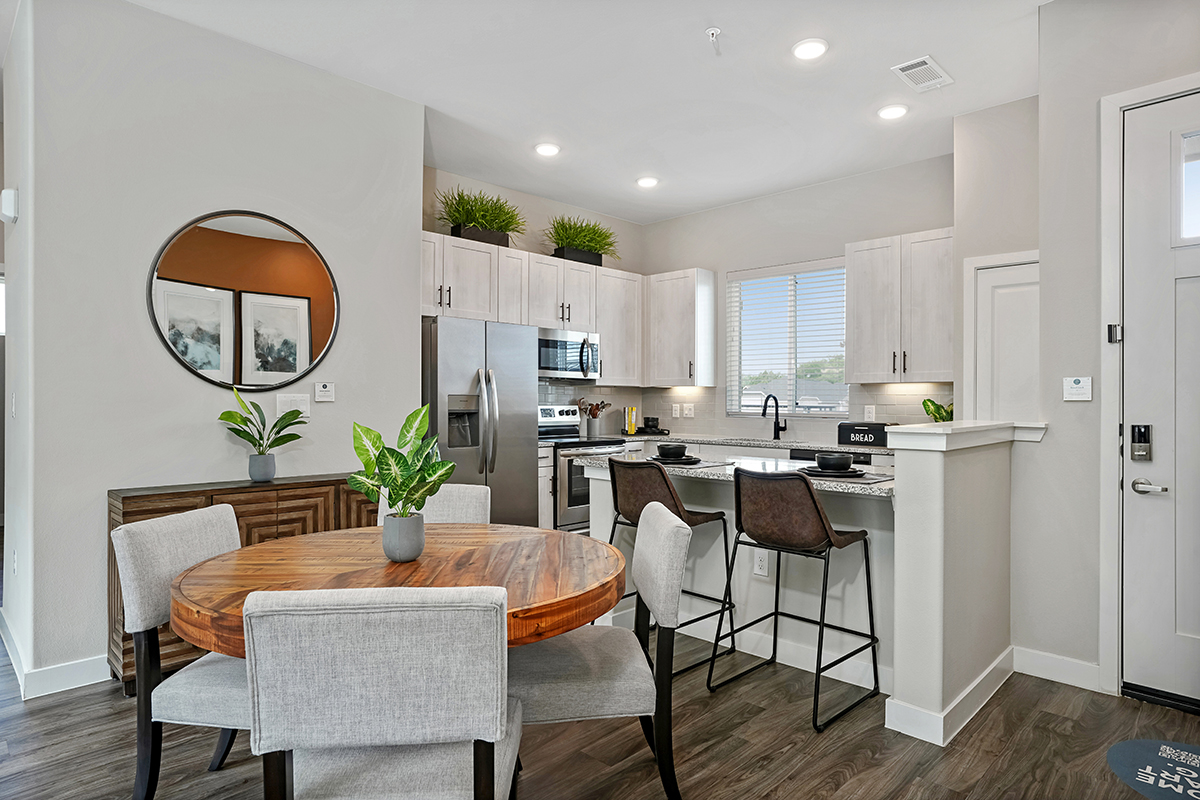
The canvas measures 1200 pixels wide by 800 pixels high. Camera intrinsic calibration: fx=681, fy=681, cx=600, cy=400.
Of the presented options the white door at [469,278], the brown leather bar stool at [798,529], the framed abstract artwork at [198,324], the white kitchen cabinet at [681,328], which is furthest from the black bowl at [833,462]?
the white kitchen cabinet at [681,328]

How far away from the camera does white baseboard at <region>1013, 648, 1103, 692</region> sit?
283 cm

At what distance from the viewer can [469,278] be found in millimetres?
4844

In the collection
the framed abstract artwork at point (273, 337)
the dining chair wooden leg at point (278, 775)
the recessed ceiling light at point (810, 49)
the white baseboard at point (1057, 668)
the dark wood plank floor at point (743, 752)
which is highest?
the recessed ceiling light at point (810, 49)

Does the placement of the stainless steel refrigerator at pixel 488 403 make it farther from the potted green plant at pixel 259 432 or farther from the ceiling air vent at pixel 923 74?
the ceiling air vent at pixel 923 74

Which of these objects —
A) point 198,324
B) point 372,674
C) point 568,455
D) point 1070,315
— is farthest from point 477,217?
point 372,674

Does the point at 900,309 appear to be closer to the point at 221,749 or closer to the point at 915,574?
the point at 915,574

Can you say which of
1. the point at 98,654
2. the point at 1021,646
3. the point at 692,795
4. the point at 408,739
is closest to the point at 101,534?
the point at 98,654

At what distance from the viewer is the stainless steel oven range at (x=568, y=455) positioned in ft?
16.9

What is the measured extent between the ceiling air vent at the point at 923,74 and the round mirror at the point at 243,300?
3.15 m

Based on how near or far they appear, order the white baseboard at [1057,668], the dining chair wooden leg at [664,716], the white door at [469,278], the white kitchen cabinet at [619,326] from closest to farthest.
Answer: the dining chair wooden leg at [664,716] → the white baseboard at [1057,668] → the white door at [469,278] → the white kitchen cabinet at [619,326]

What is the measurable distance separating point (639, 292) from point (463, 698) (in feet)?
17.3

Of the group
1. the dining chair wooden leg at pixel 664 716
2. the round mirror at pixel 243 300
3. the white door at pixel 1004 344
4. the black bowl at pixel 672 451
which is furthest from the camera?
the white door at pixel 1004 344

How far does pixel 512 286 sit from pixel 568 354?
0.75 meters

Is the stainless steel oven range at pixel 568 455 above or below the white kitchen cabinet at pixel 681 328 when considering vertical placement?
below
